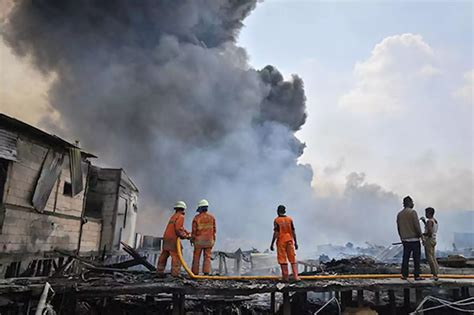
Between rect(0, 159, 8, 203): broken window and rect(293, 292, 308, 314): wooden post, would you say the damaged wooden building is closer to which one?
rect(0, 159, 8, 203): broken window

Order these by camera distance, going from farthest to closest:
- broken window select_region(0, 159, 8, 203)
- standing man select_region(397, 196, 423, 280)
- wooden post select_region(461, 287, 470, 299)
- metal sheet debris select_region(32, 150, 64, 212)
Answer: metal sheet debris select_region(32, 150, 64, 212) < broken window select_region(0, 159, 8, 203) < wooden post select_region(461, 287, 470, 299) < standing man select_region(397, 196, 423, 280)

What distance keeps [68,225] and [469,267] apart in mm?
15548

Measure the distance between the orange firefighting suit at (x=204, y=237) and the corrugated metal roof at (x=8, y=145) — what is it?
6.17 meters

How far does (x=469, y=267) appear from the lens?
13.1m

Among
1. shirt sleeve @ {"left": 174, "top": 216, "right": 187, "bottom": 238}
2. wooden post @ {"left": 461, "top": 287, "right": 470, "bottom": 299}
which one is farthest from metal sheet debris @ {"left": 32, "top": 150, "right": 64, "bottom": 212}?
wooden post @ {"left": 461, "top": 287, "right": 470, "bottom": 299}

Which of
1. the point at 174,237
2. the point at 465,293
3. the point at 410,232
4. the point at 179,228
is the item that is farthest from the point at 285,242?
the point at 465,293

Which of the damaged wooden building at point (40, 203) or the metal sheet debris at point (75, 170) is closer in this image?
the damaged wooden building at point (40, 203)

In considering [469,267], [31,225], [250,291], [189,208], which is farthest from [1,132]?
[189,208]

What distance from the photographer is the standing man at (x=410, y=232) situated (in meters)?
8.50

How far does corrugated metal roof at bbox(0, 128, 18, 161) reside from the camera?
406 inches

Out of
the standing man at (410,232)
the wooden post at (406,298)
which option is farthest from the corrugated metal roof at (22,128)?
the wooden post at (406,298)

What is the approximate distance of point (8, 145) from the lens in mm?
10539

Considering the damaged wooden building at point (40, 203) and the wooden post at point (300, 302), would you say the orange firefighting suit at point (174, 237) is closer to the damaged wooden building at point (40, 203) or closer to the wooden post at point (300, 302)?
the wooden post at point (300, 302)

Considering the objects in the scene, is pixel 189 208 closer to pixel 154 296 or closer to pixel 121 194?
pixel 121 194
